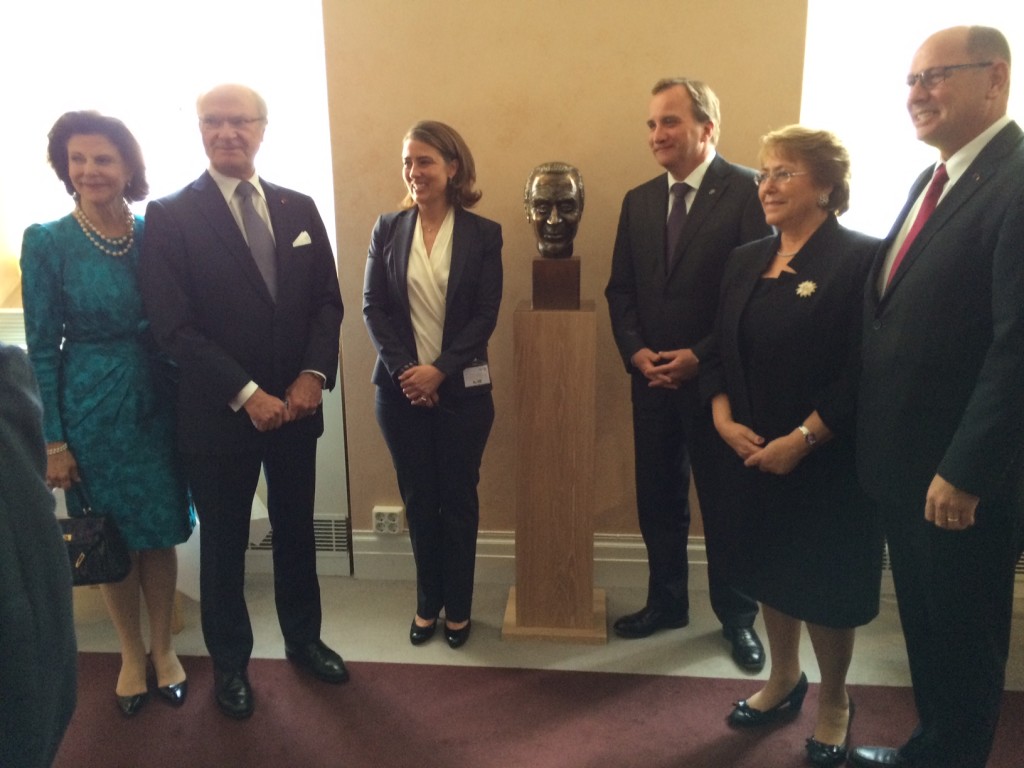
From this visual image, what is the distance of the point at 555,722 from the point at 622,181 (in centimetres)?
177

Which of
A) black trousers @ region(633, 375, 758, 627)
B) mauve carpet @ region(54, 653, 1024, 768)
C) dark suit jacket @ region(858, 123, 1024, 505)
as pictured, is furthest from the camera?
black trousers @ region(633, 375, 758, 627)

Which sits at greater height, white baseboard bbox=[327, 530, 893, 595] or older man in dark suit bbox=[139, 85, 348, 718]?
older man in dark suit bbox=[139, 85, 348, 718]

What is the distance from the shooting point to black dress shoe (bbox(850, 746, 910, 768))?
199 cm

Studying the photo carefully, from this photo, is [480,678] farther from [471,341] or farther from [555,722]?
[471,341]

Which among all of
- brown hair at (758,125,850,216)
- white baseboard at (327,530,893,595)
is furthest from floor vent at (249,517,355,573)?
brown hair at (758,125,850,216)

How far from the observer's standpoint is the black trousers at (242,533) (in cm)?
218

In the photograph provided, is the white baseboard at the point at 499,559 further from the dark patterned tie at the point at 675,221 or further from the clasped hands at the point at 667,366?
the dark patterned tie at the point at 675,221

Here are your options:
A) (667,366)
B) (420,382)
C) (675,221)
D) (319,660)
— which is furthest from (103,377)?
(675,221)

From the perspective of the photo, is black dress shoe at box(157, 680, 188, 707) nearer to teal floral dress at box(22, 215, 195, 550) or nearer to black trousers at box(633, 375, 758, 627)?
teal floral dress at box(22, 215, 195, 550)

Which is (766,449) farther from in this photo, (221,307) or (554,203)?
(221,307)

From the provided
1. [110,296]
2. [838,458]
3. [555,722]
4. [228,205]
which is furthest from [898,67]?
[110,296]

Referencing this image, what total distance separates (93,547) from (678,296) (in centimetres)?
176

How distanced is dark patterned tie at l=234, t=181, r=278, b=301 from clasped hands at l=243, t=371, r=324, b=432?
0.25m

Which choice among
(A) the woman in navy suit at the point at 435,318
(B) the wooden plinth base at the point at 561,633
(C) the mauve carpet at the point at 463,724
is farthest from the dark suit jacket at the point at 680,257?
(C) the mauve carpet at the point at 463,724
